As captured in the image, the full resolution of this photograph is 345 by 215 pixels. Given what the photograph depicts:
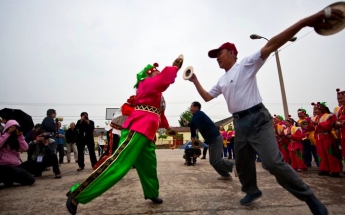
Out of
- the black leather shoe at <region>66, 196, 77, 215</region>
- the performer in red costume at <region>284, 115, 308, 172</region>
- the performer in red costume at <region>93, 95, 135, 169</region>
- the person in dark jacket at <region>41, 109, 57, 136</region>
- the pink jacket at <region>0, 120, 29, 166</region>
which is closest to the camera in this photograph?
the black leather shoe at <region>66, 196, 77, 215</region>

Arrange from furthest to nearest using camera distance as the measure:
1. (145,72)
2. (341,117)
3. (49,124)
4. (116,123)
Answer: (49,124) < (341,117) < (116,123) < (145,72)

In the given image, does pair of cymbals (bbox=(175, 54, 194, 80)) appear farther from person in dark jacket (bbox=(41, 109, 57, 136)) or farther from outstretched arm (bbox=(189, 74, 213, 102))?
person in dark jacket (bbox=(41, 109, 57, 136))

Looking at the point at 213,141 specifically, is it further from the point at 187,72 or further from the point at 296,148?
the point at 296,148

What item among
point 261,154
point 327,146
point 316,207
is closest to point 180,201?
point 261,154

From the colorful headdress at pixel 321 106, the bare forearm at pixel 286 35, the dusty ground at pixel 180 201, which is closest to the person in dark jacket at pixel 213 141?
the dusty ground at pixel 180 201

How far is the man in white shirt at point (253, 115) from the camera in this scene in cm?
203

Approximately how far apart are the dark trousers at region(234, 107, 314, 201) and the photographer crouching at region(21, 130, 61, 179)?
4292mm

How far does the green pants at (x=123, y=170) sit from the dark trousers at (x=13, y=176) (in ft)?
8.89

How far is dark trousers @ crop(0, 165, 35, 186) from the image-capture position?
4020mm

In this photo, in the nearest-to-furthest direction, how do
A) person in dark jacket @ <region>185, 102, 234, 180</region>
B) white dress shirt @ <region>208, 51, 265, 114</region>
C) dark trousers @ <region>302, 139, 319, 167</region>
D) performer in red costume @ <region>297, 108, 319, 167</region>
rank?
white dress shirt @ <region>208, 51, 265, 114</region> → person in dark jacket @ <region>185, 102, 234, 180</region> → performer in red costume @ <region>297, 108, 319, 167</region> → dark trousers @ <region>302, 139, 319, 167</region>

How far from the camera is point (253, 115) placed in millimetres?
2314

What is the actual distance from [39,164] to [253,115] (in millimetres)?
4976

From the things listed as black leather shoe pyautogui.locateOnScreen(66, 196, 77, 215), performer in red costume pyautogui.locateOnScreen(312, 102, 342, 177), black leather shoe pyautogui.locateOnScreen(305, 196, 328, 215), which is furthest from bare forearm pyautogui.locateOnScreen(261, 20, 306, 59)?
performer in red costume pyautogui.locateOnScreen(312, 102, 342, 177)

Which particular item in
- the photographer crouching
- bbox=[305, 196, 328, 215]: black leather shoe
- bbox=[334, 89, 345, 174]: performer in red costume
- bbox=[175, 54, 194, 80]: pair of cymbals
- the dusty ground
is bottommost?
the dusty ground
